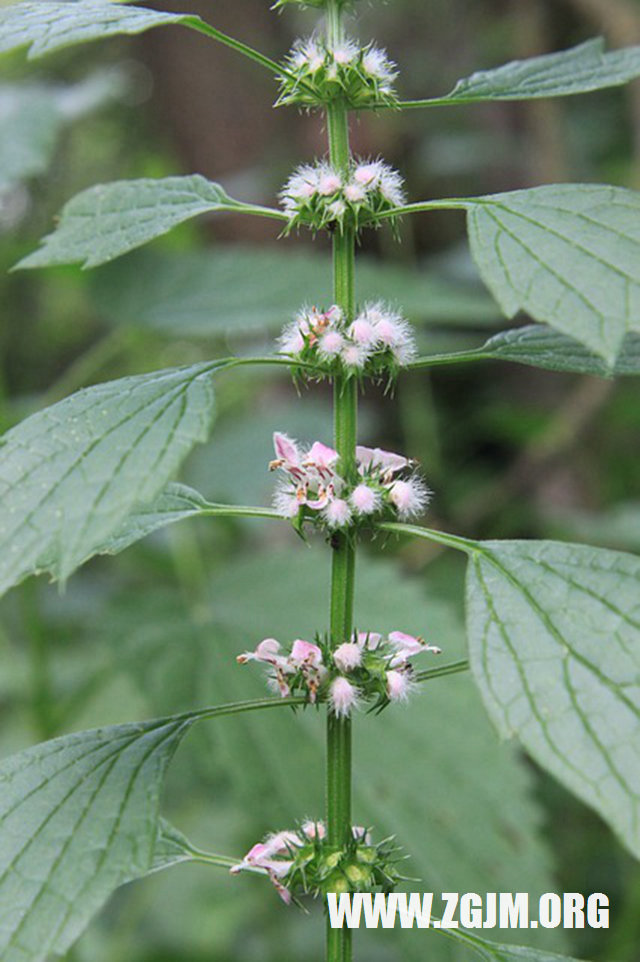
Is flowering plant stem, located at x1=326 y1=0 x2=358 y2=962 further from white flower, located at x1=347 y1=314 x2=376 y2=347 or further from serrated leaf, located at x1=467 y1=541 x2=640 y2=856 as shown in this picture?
serrated leaf, located at x1=467 y1=541 x2=640 y2=856

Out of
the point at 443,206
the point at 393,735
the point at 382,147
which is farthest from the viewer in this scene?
the point at 382,147

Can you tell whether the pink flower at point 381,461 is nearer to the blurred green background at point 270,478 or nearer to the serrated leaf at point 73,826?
the blurred green background at point 270,478

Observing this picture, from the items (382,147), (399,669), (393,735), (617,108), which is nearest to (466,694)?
(393,735)

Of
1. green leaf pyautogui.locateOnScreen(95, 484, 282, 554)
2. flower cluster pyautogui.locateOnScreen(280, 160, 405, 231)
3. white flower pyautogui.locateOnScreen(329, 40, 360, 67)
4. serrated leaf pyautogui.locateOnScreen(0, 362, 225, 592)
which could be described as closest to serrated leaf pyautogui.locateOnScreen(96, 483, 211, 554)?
green leaf pyautogui.locateOnScreen(95, 484, 282, 554)

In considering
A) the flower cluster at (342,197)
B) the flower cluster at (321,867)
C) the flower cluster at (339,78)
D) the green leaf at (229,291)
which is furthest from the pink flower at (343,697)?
the green leaf at (229,291)

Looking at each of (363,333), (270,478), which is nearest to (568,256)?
(363,333)

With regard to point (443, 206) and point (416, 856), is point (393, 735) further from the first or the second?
point (443, 206)
